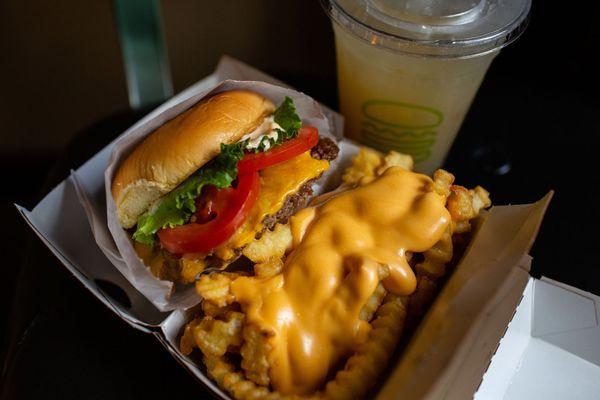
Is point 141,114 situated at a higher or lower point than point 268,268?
lower

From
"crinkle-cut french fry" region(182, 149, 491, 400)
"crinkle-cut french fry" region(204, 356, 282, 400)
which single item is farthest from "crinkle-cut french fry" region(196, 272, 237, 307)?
"crinkle-cut french fry" region(204, 356, 282, 400)

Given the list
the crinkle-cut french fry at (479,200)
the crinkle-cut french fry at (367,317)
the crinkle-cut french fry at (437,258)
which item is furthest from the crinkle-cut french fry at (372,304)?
the crinkle-cut french fry at (479,200)

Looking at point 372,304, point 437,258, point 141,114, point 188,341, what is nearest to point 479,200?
Answer: point 437,258

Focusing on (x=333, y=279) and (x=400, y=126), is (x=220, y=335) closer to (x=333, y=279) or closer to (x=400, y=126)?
(x=333, y=279)

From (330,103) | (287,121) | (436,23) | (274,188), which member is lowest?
(330,103)

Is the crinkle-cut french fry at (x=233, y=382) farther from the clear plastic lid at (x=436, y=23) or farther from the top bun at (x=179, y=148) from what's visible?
the clear plastic lid at (x=436, y=23)

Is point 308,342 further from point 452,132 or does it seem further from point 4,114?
point 4,114
